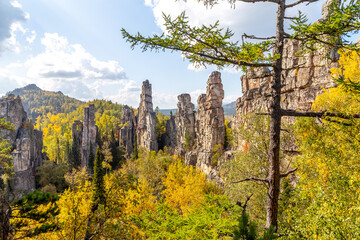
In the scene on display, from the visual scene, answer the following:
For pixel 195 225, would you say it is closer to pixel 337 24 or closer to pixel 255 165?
pixel 337 24

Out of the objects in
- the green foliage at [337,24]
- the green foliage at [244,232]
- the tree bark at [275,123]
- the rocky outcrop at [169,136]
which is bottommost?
the rocky outcrop at [169,136]

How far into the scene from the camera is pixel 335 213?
4715 mm

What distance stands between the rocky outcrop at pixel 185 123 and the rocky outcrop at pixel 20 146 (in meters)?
34.7

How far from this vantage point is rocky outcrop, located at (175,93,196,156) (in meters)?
51.6

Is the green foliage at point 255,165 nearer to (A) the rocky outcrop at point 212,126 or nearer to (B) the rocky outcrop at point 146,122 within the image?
(A) the rocky outcrop at point 212,126

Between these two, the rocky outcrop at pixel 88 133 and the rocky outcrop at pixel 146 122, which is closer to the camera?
the rocky outcrop at pixel 88 133

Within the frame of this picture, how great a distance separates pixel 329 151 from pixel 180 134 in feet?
157

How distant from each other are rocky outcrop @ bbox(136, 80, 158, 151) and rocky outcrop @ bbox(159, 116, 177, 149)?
5.06 meters

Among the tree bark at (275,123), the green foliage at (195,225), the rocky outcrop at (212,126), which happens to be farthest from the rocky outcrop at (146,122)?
the tree bark at (275,123)

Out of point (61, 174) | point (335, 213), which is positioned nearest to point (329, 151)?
point (335, 213)

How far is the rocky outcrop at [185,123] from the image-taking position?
5158cm

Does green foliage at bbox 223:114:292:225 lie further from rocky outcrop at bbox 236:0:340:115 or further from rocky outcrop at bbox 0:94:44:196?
rocky outcrop at bbox 0:94:44:196

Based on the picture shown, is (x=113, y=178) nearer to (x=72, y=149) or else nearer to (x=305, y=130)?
(x=305, y=130)

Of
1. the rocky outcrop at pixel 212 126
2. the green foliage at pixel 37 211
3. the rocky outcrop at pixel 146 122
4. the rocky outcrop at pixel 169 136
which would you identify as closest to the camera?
the green foliage at pixel 37 211
